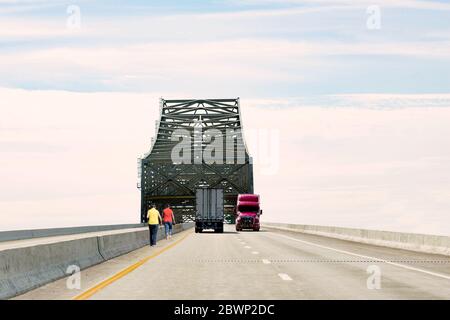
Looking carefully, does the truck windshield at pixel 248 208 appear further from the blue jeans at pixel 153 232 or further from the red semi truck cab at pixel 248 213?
the blue jeans at pixel 153 232

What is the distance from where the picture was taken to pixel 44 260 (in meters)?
17.0

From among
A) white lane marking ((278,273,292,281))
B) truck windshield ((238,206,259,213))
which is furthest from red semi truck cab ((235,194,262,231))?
white lane marking ((278,273,292,281))

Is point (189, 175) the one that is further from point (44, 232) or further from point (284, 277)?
point (284, 277)

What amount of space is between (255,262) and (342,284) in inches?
287

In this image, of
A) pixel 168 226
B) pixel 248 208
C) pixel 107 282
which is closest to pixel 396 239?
pixel 168 226

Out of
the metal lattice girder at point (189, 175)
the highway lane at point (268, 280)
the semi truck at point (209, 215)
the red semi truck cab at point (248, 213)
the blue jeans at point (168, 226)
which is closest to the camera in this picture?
the highway lane at point (268, 280)

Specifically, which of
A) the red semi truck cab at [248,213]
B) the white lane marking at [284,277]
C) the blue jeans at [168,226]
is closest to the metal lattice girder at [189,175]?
the red semi truck cab at [248,213]

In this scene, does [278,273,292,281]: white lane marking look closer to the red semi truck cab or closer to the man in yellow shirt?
the man in yellow shirt

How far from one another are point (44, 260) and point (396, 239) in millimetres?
23211

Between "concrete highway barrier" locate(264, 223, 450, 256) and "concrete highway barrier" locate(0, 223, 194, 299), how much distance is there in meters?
12.3

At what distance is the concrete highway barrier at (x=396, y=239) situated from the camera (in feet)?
101

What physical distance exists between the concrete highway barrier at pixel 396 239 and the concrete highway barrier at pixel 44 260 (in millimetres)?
12307
